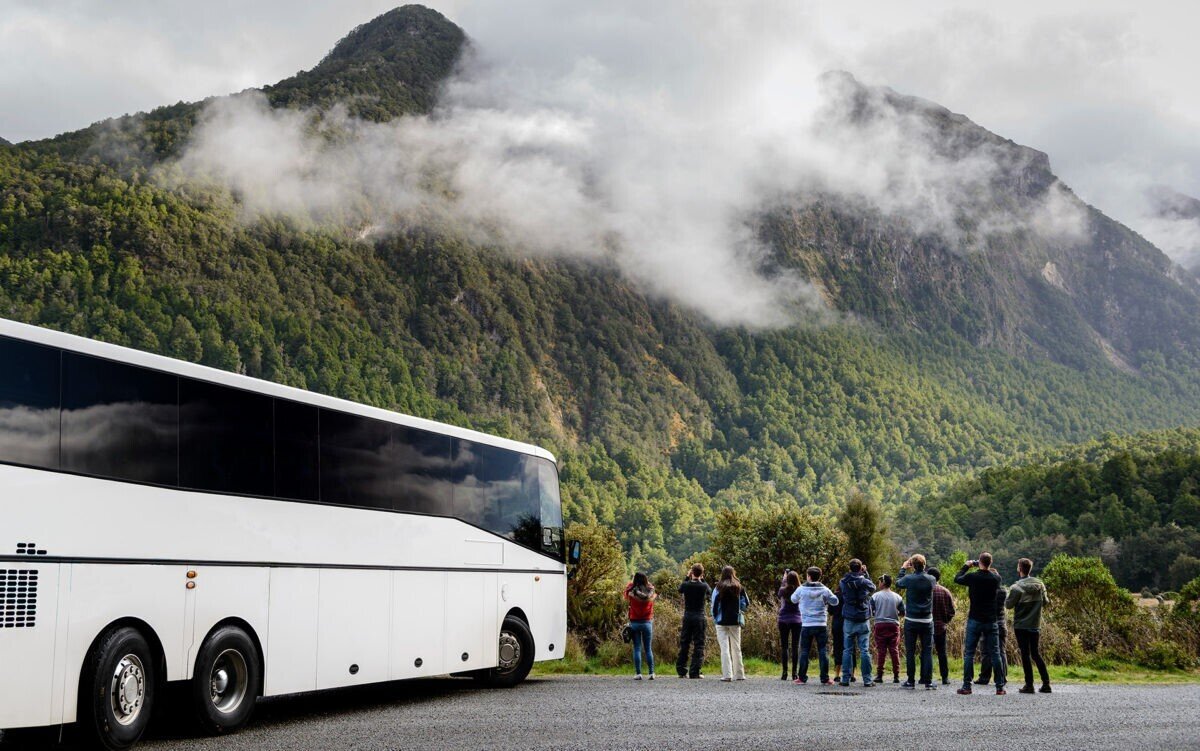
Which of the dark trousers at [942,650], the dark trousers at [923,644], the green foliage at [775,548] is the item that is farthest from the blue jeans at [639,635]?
the green foliage at [775,548]

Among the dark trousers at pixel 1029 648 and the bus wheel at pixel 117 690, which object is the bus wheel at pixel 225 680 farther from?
the dark trousers at pixel 1029 648

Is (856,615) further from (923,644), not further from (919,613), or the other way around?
(923,644)

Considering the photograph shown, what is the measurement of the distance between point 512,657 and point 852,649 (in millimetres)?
5502

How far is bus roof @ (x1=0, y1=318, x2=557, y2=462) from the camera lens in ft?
31.8

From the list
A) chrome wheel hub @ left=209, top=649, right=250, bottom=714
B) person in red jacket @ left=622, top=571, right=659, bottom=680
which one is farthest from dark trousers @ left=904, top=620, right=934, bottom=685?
chrome wheel hub @ left=209, top=649, right=250, bottom=714

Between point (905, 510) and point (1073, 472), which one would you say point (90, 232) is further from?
point (1073, 472)

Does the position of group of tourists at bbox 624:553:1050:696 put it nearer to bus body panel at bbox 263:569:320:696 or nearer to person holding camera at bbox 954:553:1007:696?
person holding camera at bbox 954:553:1007:696

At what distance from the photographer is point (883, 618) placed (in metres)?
18.5

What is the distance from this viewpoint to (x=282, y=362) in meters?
153

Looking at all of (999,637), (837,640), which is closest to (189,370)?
(999,637)

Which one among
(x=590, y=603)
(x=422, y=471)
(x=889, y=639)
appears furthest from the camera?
(x=590, y=603)

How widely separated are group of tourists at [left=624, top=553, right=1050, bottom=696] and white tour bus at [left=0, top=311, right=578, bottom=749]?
3776 millimetres

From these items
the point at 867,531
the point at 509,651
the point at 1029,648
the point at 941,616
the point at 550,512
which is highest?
the point at 550,512

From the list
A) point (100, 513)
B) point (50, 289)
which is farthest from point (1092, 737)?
point (50, 289)
